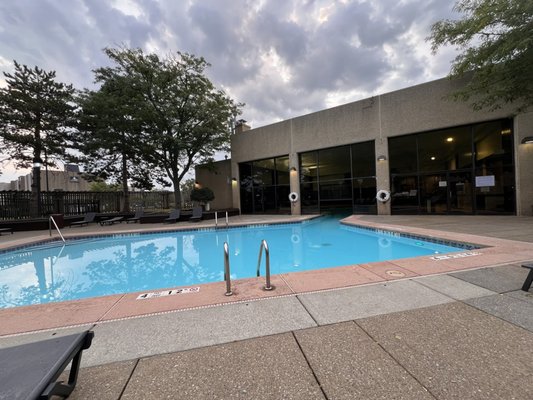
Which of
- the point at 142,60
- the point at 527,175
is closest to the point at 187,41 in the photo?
the point at 142,60

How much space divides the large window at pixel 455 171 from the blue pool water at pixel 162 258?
4957 millimetres

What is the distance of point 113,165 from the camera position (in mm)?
16062

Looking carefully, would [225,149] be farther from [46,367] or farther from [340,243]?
[46,367]

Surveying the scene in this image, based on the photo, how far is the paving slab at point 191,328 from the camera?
1.98 metres

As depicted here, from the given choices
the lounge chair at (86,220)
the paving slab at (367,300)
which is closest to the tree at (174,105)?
the lounge chair at (86,220)

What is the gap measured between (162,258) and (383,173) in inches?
447

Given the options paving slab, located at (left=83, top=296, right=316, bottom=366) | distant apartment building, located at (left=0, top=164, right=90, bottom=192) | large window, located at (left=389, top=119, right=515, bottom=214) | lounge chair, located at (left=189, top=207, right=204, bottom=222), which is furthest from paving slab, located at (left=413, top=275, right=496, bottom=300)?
distant apartment building, located at (left=0, top=164, right=90, bottom=192)

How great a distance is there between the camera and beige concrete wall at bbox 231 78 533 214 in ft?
33.3

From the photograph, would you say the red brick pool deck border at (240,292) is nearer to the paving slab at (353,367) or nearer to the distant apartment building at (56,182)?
the paving slab at (353,367)

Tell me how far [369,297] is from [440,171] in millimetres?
11521

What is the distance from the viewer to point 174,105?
14117 mm

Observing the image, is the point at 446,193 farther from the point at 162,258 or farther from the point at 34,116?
the point at 34,116

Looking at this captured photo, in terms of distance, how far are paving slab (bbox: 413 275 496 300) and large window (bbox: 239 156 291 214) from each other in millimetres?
12628

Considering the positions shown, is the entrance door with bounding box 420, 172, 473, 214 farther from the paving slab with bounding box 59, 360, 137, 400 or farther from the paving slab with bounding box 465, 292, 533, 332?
the paving slab with bounding box 59, 360, 137, 400
